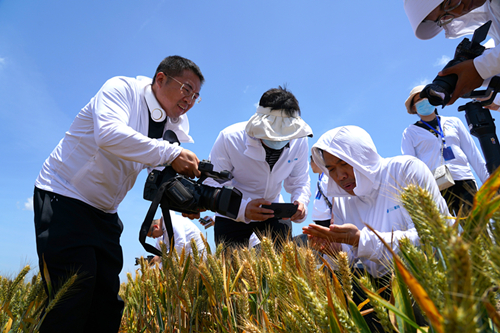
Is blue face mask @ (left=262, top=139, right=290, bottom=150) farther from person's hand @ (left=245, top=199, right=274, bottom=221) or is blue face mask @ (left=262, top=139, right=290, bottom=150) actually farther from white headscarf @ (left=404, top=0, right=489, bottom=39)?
white headscarf @ (left=404, top=0, right=489, bottom=39)

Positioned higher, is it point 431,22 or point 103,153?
point 431,22

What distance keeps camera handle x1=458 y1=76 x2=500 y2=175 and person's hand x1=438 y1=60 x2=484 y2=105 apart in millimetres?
114

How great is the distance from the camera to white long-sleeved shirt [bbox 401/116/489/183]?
399 centimetres

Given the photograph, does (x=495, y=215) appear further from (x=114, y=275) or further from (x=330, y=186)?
(x=114, y=275)

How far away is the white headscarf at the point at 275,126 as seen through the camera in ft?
9.78

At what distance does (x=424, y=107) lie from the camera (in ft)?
12.7

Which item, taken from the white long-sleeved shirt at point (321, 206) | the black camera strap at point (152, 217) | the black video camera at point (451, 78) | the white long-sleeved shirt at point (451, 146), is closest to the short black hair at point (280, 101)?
the black video camera at point (451, 78)

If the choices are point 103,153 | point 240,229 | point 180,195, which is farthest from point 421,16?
point 103,153

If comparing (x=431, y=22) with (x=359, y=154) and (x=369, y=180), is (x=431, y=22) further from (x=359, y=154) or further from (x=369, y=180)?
(x=369, y=180)

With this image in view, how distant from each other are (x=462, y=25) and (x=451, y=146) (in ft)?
6.49

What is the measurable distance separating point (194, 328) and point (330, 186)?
1540 millimetres

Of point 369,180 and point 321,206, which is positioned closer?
point 369,180

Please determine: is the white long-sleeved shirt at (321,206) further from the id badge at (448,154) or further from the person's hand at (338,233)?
the person's hand at (338,233)

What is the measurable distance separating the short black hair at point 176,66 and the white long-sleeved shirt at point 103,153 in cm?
42
